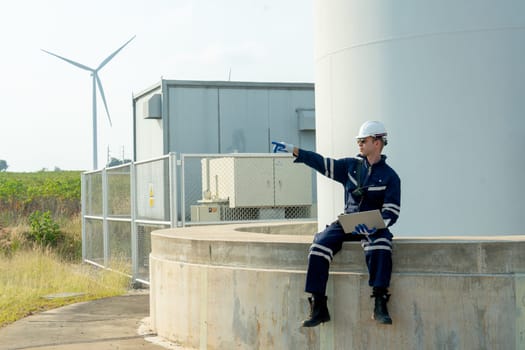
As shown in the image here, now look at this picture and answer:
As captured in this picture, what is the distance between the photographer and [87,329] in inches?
390

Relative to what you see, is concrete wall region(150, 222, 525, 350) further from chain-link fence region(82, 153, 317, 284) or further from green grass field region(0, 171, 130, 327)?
chain-link fence region(82, 153, 317, 284)

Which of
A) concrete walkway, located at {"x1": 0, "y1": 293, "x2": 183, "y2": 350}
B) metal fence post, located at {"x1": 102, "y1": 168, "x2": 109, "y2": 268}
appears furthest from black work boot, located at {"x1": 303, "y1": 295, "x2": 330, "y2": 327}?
metal fence post, located at {"x1": 102, "y1": 168, "x2": 109, "y2": 268}

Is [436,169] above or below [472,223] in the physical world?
above

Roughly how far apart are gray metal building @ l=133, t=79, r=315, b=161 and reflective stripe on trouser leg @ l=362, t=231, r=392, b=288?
13.0m

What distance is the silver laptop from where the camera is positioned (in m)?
6.81

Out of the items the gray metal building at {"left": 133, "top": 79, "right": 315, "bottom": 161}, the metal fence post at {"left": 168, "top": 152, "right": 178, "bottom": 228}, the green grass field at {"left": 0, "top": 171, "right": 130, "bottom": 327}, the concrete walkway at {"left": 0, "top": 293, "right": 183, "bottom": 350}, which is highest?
the gray metal building at {"left": 133, "top": 79, "right": 315, "bottom": 161}

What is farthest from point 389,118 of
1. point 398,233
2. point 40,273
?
point 40,273

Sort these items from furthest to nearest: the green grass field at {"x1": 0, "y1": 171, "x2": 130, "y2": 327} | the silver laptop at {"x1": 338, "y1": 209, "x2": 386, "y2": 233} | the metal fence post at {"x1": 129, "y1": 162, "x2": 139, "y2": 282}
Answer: the metal fence post at {"x1": 129, "y1": 162, "x2": 139, "y2": 282} < the green grass field at {"x1": 0, "y1": 171, "x2": 130, "y2": 327} < the silver laptop at {"x1": 338, "y1": 209, "x2": 386, "y2": 233}

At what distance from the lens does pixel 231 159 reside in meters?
14.7

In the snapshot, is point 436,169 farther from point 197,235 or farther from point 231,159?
point 231,159

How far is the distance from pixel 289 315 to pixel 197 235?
6.10ft

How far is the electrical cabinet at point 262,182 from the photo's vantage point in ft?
48.4

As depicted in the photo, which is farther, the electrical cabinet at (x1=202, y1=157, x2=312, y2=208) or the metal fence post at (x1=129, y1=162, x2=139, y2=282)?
the metal fence post at (x1=129, y1=162, x2=139, y2=282)

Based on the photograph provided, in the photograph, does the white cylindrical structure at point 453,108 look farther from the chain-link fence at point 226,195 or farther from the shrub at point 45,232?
the shrub at point 45,232
